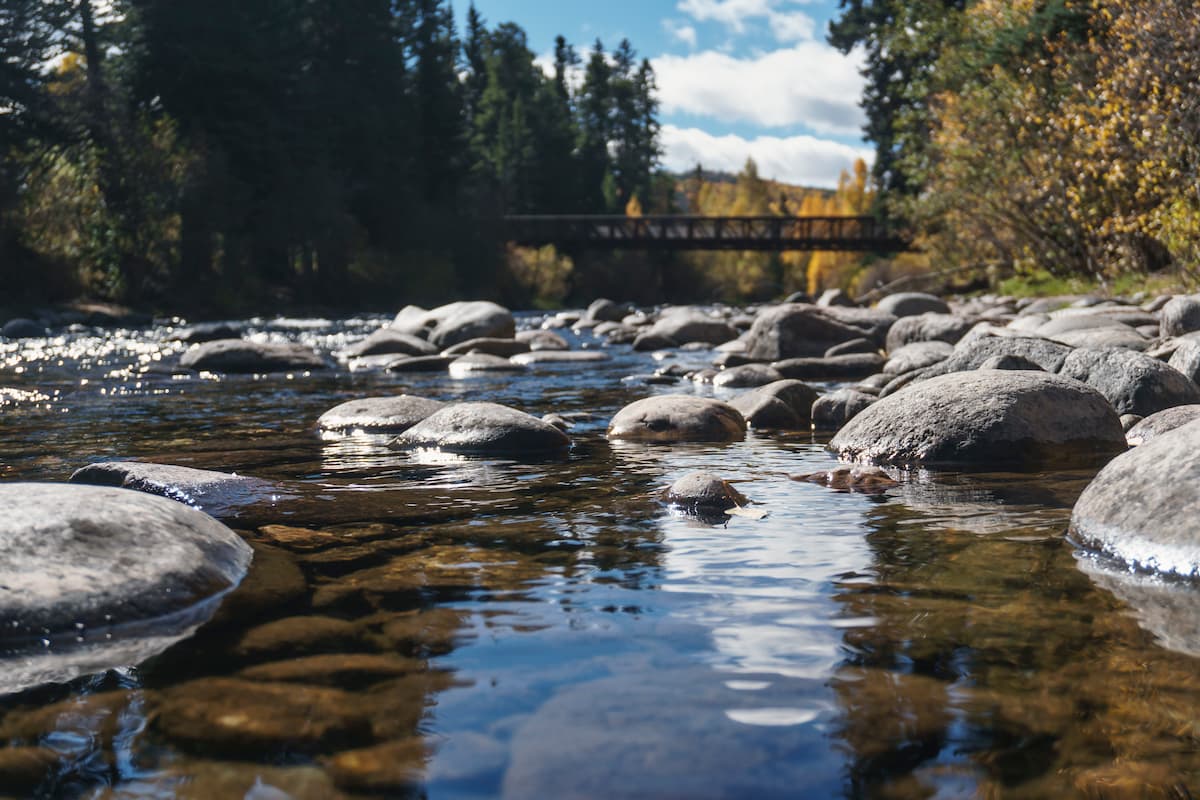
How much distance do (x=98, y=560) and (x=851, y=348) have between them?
33.7ft

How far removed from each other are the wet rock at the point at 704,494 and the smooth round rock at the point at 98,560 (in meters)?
1.80

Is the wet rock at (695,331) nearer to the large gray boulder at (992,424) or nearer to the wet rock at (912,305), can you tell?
the wet rock at (912,305)

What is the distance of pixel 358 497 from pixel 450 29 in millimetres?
66303

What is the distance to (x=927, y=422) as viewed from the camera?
5801mm

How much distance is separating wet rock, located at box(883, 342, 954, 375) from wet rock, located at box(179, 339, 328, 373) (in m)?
7.00

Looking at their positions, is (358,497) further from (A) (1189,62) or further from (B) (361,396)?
(A) (1189,62)

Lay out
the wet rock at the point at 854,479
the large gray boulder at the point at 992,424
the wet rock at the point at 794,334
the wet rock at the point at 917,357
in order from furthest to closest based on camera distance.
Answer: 1. the wet rock at the point at 794,334
2. the wet rock at the point at 917,357
3. the large gray boulder at the point at 992,424
4. the wet rock at the point at 854,479

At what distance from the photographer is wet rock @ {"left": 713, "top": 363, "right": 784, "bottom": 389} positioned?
10266 mm

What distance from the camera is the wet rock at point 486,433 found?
21.0 feet

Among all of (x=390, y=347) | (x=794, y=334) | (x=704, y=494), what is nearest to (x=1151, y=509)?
(x=704, y=494)

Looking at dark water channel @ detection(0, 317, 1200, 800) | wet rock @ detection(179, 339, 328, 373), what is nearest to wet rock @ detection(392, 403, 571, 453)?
dark water channel @ detection(0, 317, 1200, 800)

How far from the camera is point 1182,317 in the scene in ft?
30.9

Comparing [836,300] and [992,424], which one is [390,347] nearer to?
[992,424]

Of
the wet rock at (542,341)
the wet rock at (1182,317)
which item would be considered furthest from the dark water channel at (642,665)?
the wet rock at (542,341)
